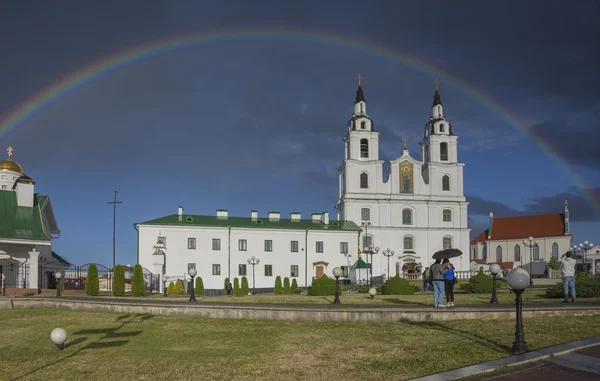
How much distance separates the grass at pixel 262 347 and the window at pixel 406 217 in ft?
207

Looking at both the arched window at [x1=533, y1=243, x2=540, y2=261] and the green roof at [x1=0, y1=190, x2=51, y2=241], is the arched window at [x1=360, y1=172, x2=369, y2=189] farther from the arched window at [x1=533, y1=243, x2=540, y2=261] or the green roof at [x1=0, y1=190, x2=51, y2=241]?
the green roof at [x1=0, y1=190, x2=51, y2=241]

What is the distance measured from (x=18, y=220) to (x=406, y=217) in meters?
52.3

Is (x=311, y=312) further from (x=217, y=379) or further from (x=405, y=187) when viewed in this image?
(x=405, y=187)

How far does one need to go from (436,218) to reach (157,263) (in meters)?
44.0

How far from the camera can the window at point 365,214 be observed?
75625 mm

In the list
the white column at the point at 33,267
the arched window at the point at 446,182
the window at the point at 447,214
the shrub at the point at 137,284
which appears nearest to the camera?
the shrub at the point at 137,284

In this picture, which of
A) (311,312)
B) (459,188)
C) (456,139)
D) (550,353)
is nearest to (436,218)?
(459,188)

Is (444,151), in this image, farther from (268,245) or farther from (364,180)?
(268,245)

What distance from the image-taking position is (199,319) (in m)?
16.8

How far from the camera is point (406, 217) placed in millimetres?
77625

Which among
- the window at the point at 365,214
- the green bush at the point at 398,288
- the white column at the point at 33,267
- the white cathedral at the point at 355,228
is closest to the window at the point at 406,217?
A: the white cathedral at the point at 355,228

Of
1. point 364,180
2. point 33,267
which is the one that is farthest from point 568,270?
point 364,180

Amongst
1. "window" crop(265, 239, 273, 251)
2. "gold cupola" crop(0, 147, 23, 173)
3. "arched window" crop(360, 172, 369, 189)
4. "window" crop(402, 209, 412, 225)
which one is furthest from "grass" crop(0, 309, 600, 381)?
"window" crop(402, 209, 412, 225)

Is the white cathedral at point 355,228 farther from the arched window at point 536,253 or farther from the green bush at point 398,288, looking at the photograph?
the green bush at point 398,288
